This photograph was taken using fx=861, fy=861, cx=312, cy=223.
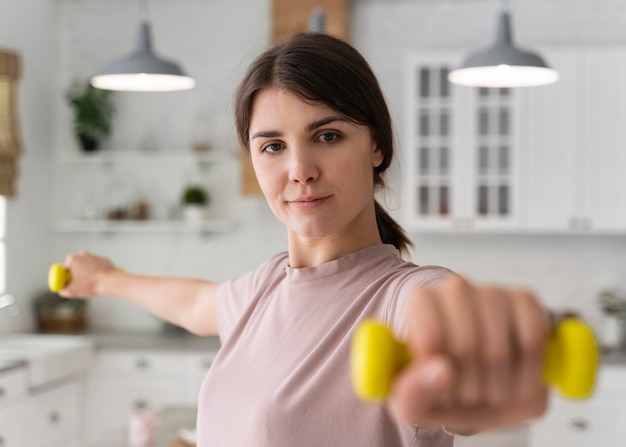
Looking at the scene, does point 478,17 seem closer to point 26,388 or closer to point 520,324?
point 26,388

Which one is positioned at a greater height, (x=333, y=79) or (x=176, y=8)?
(x=176, y=8)

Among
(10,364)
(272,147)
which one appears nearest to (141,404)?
(10,364)

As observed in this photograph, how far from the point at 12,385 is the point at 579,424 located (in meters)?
2.90

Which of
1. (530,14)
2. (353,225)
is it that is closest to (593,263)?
(530,14)

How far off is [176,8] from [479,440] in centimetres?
351

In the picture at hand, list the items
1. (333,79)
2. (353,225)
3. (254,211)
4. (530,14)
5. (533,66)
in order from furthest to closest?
1. (254,211)
2. (530,14)
3. (533,66)
4. (353,225)
5. (333,79)

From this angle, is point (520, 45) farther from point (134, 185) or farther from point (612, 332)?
point (134, 185)

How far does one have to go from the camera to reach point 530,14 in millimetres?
5012

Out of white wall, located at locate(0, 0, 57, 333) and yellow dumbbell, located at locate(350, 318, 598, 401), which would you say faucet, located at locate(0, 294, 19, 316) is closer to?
white wall, located at locate(0, 0, 57, 333)

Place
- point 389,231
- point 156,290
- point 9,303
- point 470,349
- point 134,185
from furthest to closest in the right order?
point 134,185
point 9,303
point 156,290
point 389,231
point 470,349

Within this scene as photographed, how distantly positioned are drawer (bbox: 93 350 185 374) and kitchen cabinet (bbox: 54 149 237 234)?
2.70 feet

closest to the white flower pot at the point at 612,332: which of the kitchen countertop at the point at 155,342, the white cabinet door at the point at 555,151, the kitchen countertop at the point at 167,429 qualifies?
the white cabinet door at the point at 555,151

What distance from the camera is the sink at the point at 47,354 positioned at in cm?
443

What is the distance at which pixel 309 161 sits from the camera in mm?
1093
